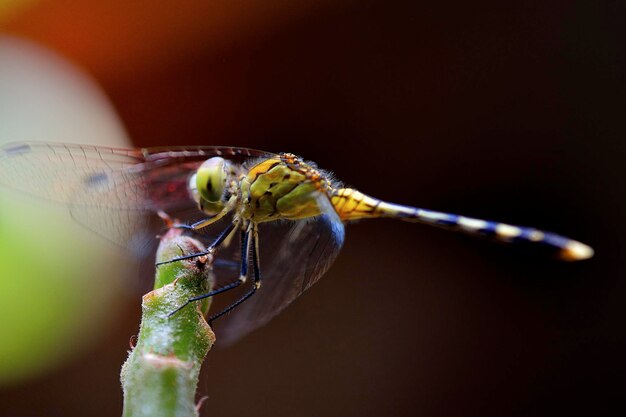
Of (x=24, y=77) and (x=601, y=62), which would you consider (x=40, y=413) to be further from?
(x=601, y=62)

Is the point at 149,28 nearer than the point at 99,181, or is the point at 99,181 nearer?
the point at 99,181

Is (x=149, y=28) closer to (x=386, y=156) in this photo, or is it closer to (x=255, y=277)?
(x=386, y=156)

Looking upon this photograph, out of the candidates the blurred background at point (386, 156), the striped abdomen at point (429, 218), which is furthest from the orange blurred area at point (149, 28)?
the striped abdomen at point (429, 218)

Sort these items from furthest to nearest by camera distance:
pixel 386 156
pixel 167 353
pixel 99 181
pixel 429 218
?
pixel 386 156, pixel 429 218, pixel 99 181, pixel 167 353

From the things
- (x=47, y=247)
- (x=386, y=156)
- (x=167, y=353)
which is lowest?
(x=47, y=247)

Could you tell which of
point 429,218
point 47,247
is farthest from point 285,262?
point 47,247

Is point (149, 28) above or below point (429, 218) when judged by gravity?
above

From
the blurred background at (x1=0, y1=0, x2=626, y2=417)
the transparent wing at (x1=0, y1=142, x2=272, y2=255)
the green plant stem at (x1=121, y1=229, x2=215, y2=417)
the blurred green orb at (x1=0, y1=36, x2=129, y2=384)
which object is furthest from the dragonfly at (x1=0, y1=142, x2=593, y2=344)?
the blurred background at (x1=0, y1=0, x2=626, y2=417)
